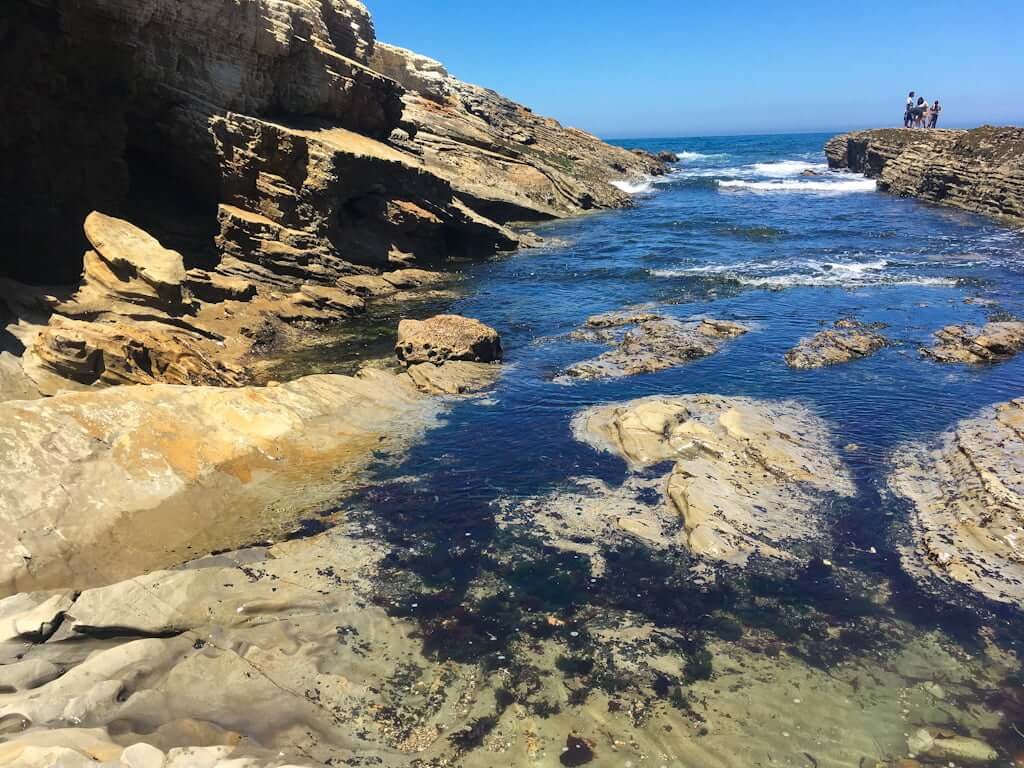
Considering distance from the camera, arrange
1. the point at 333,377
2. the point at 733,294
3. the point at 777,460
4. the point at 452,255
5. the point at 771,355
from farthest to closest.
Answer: the point at 452,255
the point at 733,294
the point at 771,355
the point at 333,377
the point at 777,460

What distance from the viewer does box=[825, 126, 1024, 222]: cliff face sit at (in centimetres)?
4184

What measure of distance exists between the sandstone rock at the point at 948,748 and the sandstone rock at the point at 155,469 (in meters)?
8.28

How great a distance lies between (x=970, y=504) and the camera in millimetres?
10562

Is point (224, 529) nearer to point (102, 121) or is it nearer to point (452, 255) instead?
point (102, 121)

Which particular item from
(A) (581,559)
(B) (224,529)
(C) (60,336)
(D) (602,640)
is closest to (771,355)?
(A) (581,559)

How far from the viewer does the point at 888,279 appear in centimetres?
2667

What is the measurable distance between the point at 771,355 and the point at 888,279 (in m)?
12.0

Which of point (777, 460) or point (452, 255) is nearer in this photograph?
point (777, 460)

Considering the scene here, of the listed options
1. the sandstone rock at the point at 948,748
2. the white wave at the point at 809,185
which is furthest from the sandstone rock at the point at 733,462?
the white wave at the point at 809,185

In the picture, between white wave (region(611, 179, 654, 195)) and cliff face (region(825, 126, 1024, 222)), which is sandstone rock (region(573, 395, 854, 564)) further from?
white wave (region(611, 179, 654, 195))

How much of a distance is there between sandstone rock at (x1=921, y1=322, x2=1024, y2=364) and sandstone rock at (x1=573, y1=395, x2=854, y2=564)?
6.03 meters

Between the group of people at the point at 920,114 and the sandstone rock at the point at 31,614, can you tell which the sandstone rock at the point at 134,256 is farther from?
the group of people at the point at 920,114

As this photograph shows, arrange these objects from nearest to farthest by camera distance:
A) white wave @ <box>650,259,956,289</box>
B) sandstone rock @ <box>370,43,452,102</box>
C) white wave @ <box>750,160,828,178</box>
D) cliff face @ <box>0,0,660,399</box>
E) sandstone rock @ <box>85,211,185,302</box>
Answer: cliff face @ <box>0,0,660,399</box>, sandstone rock @ <box>85,211,185,302</box>, white wave @ <box>650,259,956,289</box>, sandstone rock @ <box>370,43,452,102</box>, white wave @ <box>750,160,828,178</box>

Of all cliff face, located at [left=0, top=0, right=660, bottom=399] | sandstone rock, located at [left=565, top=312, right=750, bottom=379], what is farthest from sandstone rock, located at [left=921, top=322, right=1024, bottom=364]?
cliff face, located at [left=0, top=0, right=660, bottom=399]
